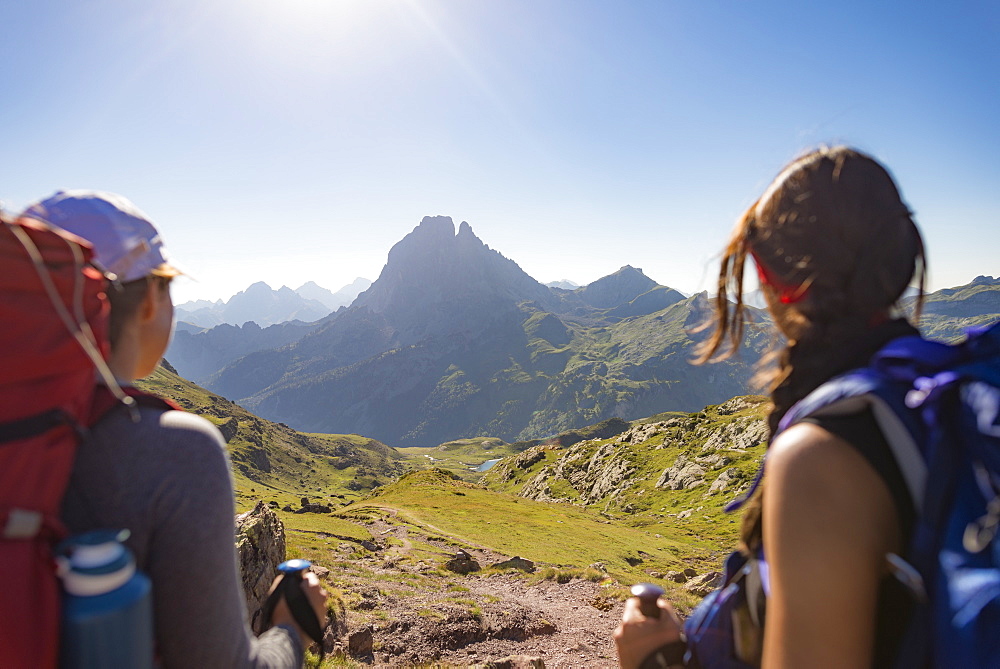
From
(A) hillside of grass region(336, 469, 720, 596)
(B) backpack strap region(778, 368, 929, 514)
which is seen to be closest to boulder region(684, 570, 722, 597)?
(A) hillside of grass region(336, 469, 720, 596)

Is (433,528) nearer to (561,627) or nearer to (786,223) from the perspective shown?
(561,627)

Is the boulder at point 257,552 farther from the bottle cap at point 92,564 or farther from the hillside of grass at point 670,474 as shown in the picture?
the hillside of grass at point 670,474

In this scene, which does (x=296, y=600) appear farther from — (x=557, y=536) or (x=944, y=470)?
(x=557, y=536)

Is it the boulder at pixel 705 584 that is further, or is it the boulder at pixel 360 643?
the boulder at pixel 705 584

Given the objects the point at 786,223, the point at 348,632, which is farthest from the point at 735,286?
the point at 348,632

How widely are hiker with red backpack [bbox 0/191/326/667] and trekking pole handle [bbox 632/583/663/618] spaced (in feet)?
8.05

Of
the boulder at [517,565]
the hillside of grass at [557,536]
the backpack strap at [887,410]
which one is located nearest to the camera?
the backpack strap at [887,410]

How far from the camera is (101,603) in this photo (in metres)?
2.04

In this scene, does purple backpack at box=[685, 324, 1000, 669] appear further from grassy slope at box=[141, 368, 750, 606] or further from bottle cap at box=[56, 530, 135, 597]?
grassy slope at box=[141, 368, 750, 606]

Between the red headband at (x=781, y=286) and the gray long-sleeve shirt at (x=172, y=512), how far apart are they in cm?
317

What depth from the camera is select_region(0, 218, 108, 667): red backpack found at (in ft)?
6.58

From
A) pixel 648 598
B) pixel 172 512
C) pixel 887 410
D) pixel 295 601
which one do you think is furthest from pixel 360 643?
pixel 887 410

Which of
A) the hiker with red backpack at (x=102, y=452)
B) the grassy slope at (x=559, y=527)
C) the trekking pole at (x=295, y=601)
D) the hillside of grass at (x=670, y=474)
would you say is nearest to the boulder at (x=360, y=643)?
the trekking pole at (x=295, y=601)

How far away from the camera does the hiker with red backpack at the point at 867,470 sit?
1.79 m
